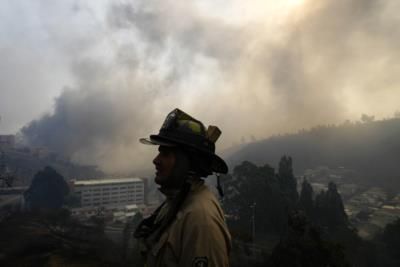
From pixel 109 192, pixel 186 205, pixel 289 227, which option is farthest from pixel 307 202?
pixel 109 192

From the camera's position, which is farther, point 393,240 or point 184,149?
point 393,240

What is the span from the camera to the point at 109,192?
7694cm

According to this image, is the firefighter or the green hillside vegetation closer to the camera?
the firefighter

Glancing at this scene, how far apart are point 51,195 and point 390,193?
2820 inches

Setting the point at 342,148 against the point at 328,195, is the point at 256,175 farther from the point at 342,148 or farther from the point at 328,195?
the point at 342,148

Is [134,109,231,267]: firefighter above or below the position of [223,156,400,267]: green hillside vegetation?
above

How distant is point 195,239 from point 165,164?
1.97ft

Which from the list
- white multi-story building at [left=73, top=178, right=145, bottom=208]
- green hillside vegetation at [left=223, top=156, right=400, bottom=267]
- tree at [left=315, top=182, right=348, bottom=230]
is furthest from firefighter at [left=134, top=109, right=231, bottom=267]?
white multi-story building at [left=73, top=178, right=145, bottom=208]

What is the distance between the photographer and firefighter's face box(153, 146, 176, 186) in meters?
2.15

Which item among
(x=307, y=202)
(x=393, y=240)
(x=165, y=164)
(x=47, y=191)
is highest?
(x=165, y=164)

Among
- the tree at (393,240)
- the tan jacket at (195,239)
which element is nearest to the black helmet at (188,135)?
the tan jacket at (195,239)

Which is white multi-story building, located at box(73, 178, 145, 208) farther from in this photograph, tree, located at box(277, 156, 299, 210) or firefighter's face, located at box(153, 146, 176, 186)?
firefighter's face, located at box(153, 146, 176, 186)

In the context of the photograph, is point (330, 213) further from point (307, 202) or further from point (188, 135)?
point (188, 135)

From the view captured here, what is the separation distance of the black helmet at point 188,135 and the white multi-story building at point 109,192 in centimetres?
7268
